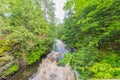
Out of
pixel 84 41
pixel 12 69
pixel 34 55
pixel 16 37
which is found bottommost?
pixel 12 69

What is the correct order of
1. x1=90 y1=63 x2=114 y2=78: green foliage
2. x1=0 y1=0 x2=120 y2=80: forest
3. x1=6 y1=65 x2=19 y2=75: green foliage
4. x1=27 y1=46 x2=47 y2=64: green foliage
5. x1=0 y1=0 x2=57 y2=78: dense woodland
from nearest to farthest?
x1=90 y1=63 x2=114 y2=78: green foliage → x1=0 y1=0 x2=120 y2=80: forest → x1=6 y1=65 x2=19 y2=75: green foliage → x1=0 y1=0 x2=57 y2=78: dense woodland → x1=27 y1=46 x2=47 y2=64: green foliage

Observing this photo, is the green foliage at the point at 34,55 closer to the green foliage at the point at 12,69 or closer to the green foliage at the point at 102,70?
the green foliage at the point at 12,69

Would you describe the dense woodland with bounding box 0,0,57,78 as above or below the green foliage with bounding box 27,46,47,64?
above

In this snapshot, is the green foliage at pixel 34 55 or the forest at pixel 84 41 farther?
the green foliage at pixel 34 55

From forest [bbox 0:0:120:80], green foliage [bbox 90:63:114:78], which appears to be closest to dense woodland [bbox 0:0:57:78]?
forest [bbox 0:0:120:80]

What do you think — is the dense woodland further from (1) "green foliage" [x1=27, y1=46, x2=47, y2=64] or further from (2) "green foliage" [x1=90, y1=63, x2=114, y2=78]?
(2) "green foliage" [x1=90, y1=63, x2=114, y2=78]

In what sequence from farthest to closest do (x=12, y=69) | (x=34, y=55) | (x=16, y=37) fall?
(x=34, y=55), (x=16, y=37), (x=12, y=69)

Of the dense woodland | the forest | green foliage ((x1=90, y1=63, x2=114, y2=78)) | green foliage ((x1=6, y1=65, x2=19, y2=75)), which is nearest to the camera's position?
green foliage ((x1=90, y1=63, x2=114, y2=78))

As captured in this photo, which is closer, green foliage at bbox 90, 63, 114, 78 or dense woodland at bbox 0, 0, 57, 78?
green foliage at bbox 90, 63, 114, 78

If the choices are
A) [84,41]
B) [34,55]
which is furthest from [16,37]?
[84,41]

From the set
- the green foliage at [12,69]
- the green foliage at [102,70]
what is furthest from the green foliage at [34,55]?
the green foliage at [102,70]

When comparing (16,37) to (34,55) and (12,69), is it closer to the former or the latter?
(12,69)

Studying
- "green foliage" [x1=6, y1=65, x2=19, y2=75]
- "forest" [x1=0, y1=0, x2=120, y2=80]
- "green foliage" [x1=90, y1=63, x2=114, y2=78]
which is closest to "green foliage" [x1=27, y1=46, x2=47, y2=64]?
"forest" [x1=0, y1=0, x2=120, y2=80]

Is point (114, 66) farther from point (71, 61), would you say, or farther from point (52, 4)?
point (52, 4)
